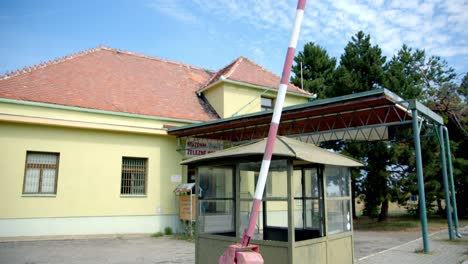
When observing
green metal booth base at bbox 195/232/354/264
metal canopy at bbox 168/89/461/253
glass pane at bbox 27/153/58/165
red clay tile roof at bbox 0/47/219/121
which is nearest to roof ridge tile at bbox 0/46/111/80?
red clay tile roof at bbox 0/47/219/121

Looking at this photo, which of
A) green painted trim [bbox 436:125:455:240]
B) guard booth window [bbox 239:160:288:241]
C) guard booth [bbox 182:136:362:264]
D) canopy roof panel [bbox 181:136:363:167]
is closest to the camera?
canopy roof panel [bbox 181:136:363:167]

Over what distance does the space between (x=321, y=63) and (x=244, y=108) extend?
47.7 feet

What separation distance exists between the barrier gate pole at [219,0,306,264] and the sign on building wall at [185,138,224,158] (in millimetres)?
13100

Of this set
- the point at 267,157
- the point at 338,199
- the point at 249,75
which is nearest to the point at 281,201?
the point at 338,199

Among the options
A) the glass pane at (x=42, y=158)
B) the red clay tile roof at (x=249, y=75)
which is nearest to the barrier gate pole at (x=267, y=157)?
the glass pane at (x=42, y=158)

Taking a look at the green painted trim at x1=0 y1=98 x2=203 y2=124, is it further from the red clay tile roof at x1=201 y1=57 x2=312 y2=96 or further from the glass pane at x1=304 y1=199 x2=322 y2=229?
the glass pane at x1=304 y1=199 x2=322 y2=229

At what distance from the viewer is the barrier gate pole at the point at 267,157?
3838 millimetres

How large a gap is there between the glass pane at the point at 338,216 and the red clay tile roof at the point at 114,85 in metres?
11.2

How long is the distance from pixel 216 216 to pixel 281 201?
5.64 ft

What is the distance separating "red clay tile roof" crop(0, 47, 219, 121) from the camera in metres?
14.8

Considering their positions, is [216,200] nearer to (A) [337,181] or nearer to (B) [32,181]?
(A) [337,181]

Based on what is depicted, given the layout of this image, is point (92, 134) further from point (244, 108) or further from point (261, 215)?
point (261, 215)

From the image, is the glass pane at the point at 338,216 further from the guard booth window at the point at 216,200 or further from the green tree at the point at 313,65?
the green tree at the point at 313,65

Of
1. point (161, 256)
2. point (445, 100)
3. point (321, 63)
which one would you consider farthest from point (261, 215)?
point (321, 63)
